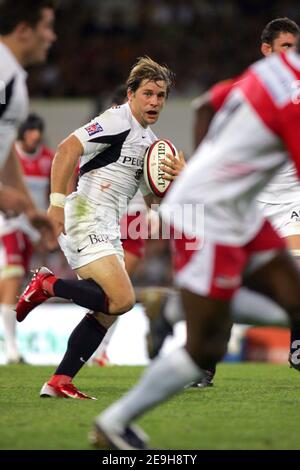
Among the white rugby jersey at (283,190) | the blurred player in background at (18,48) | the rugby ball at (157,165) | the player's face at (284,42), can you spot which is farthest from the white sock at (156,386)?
the player's face at (284,42)

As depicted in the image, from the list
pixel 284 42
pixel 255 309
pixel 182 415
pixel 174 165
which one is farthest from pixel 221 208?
pixel 284 42

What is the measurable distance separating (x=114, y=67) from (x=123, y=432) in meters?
15.3

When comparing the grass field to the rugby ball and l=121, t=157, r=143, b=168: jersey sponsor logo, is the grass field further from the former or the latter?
l=121, t=157, r=143, b=168: jersey sponsor logo

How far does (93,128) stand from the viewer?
21.9 feet

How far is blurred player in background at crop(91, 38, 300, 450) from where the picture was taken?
416 centimetres

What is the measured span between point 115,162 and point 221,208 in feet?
→ 9.10

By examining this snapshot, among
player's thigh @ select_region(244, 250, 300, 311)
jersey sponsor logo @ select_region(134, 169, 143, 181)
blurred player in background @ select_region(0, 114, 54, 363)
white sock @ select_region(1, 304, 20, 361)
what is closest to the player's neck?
player's thigh @ select_region(244, 250, 300, 311)

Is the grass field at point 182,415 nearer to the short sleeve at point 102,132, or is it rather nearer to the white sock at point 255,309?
the white sock at point 255,309

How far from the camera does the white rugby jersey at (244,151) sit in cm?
415

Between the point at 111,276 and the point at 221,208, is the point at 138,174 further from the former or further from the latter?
the point at 221,208

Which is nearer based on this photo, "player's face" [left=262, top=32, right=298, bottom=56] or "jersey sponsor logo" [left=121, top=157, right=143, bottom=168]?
"jersey sponsor logo" [left=121, top=157, right=143, bottom=168]

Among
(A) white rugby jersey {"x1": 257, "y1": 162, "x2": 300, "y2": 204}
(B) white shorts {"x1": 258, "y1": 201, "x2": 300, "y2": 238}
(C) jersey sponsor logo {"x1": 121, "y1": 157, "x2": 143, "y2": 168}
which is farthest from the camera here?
(A) white rugby jersey {"x1": 257, "y1": 162, "x2": 300, "y2": 204}

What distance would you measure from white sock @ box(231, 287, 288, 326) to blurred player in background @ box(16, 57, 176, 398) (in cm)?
196

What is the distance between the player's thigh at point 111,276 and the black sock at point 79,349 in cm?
30
